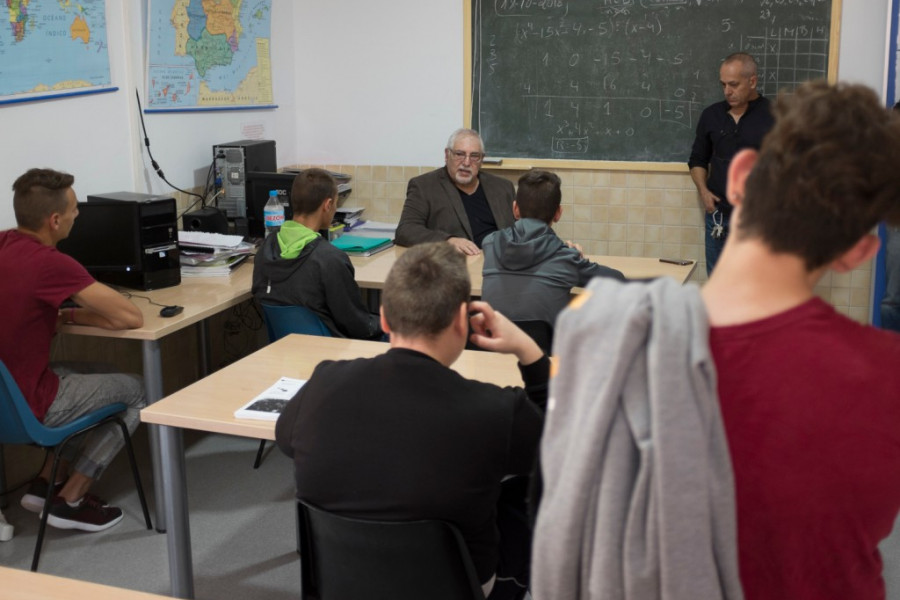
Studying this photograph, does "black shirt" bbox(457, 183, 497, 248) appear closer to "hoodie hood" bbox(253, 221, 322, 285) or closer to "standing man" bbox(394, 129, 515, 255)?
"standing man" bbox(394, 129, 515, 255)

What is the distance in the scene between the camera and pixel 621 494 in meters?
1.03

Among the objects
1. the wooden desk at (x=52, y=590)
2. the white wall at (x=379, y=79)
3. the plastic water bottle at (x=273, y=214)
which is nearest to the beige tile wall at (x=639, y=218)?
the white wall at (x=379, y=79)

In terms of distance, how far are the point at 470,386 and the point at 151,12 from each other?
3301 millimetres

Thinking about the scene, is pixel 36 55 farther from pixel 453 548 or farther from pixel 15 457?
pixel 453 548

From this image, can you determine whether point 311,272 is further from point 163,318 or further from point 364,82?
point 364,82

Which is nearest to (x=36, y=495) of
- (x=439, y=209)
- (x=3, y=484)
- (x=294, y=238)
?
(x=3, y=484)

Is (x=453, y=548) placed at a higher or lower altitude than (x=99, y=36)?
lower

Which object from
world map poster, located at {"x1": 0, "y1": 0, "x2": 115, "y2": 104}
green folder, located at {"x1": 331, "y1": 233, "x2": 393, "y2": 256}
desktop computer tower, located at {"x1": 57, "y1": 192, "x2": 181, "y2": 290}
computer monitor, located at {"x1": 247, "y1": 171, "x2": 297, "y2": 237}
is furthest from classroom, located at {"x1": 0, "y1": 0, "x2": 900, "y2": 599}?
green folder, located at {"x1": 331, "y1": 233, "x2": 393, "y2": 256}

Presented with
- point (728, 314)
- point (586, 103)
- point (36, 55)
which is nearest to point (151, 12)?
point (36, 55)

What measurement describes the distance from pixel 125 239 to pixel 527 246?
5.44 ft

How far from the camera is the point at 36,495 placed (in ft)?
11.0

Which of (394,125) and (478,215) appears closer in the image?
(478,215)

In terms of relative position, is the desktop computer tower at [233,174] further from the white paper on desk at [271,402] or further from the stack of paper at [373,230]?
the white paper on desk at [271,402]

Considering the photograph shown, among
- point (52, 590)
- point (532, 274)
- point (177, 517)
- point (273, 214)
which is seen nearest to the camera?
point (52, 590)
